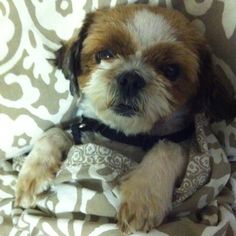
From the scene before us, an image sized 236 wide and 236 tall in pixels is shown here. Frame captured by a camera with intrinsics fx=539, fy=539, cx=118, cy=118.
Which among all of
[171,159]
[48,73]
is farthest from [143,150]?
[48,73]

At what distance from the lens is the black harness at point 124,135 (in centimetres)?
145

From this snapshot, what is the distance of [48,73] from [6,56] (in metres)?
0.13

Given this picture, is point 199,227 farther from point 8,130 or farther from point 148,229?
point 8,130

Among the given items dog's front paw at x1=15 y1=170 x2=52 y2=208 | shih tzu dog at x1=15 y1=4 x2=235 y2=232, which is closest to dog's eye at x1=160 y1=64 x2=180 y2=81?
shih tzu dog at x1=15 y1=4 x2=235 y2=232

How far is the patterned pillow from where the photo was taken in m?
1.54

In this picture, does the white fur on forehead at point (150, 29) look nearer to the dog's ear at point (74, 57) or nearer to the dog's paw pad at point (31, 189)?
the dog's ear at point (74, 57)

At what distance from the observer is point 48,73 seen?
5.09 feet

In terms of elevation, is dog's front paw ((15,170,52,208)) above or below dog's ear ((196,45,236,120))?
below

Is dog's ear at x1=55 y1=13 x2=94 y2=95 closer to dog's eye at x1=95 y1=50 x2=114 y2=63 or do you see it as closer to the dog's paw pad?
dog's eye at x1=95 y1=50 x2=114 y2=63

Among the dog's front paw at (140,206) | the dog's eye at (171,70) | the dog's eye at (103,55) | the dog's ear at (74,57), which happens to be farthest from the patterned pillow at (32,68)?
the dog's front paw at (140,206)

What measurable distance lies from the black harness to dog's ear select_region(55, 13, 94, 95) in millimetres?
99

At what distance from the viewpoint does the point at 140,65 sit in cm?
135

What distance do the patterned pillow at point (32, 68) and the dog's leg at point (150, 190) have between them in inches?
13.9

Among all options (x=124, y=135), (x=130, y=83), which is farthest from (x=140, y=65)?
(x=124, y=135)
